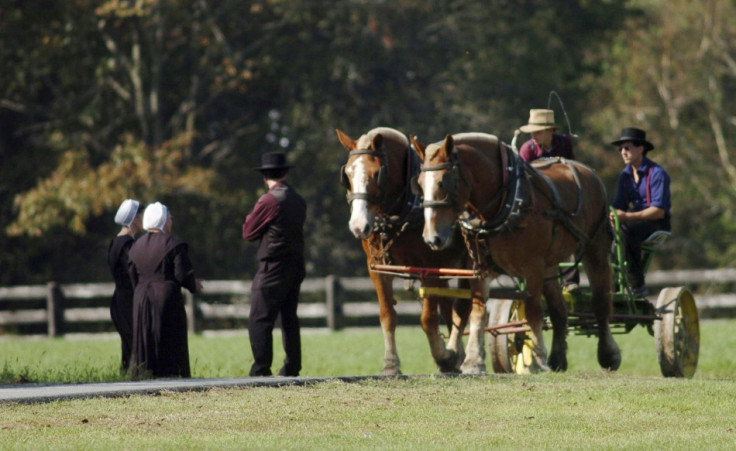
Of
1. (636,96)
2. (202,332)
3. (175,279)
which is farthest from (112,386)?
(636,96)

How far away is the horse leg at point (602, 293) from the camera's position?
13.1m

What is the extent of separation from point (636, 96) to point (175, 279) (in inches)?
1237

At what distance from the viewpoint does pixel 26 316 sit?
28.9 meters

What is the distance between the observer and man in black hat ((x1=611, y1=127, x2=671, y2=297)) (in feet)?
43.8

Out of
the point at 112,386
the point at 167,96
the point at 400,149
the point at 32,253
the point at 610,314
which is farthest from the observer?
the point at 167,96

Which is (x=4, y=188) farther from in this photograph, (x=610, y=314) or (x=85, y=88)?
(x=610, y=314)

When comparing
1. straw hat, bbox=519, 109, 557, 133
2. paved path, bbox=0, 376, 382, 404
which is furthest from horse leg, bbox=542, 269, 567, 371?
paved path, bbox=0, 376, 382, 404

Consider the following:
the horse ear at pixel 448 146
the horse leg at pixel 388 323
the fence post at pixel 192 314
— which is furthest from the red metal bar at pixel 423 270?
the fence post at pixel 192 314

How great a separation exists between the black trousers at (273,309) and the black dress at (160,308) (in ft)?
1.93

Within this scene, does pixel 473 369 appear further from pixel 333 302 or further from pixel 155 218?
pixel 333 302

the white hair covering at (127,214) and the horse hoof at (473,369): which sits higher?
the white hair covering at (127,214)

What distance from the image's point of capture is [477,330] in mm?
11844

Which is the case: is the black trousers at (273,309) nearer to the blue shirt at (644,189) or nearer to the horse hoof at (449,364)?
the horse hoof at (449,364)

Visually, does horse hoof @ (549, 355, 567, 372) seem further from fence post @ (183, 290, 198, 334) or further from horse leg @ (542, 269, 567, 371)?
fence post @ (183, 290, 198, 334)
